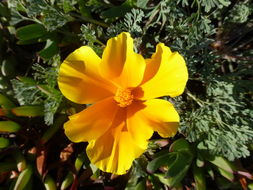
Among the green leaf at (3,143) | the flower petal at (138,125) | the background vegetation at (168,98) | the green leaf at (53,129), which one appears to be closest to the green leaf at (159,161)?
the background vegetation at (168,98)

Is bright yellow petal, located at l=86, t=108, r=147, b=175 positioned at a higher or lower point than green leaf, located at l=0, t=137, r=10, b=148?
higher

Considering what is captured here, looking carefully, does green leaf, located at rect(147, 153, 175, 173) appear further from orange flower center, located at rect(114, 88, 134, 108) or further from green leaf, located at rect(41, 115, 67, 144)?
green leaf, located at rect(41, 115, 67, 144)

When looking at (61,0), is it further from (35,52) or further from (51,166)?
(51,166)

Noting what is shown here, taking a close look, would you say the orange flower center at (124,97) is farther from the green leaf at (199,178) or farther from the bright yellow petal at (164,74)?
the green leaf at (199,178)

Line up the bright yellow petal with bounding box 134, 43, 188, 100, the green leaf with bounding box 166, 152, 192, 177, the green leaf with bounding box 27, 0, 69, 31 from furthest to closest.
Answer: the green leaf with bounding box 27, 0, 69, 31, the green leaf with bounding box 166, 152, 192, 177, the bright yellow petal with bounding box 134, 43, 188, 100

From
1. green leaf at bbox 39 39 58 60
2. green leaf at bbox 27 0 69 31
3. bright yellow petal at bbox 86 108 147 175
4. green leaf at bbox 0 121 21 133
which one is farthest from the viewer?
green leaf at bbox 39 39 58 60

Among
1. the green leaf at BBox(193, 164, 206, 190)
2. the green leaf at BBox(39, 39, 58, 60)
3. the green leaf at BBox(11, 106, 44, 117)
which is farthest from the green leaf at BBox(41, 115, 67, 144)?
the green leaf at BBox(193, 164, 206, 190)

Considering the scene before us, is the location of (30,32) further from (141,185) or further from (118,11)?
(141,185)
